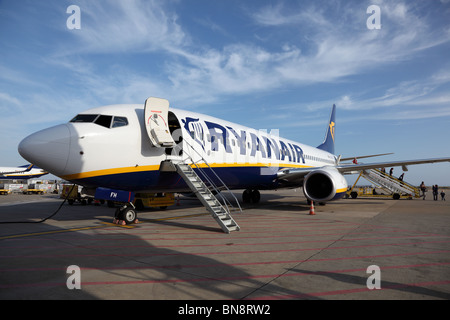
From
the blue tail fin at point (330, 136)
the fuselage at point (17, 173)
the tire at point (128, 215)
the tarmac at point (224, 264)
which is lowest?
the tarmac at point (224, 264)

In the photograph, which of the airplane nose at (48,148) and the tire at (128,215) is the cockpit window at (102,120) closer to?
the airplane nose at (48,148)

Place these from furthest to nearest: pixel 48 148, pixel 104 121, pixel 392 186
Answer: pixel 392 186, pixel 104 121, pixel 48 148

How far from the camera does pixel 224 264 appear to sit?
4.82 meters

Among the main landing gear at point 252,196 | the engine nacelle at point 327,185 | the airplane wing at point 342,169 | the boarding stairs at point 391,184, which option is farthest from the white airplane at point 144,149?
the boarding stairs at point 391,184

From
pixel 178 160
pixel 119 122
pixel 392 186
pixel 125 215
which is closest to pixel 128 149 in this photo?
pixel 119 122

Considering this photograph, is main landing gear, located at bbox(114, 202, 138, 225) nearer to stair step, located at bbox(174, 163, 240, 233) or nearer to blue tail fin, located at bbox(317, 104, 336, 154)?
stair step, located at bbox(174, 163, 240, 233)

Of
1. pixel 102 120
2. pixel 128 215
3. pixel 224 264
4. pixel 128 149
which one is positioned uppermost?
pixel 102 120

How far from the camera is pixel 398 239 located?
6.97 m

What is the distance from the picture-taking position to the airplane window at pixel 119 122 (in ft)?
26.6

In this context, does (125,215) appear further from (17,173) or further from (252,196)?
(17,173)

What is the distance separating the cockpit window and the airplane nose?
0.91 metres

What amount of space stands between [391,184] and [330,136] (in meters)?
7.59

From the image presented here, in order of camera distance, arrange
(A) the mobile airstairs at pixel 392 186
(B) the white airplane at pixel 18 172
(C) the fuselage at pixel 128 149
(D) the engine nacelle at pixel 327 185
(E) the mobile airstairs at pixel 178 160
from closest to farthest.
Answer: (C) the fuselage at pixel 128 149 < (E) the mobile airstairs at pixel 178 160 < (D) the engine nacelle at pixel 327 185 < (A) the mobile airstairs at pixel 392 186 < (B) the white airplane at pixel 18 172

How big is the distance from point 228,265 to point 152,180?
4800 millimetres
